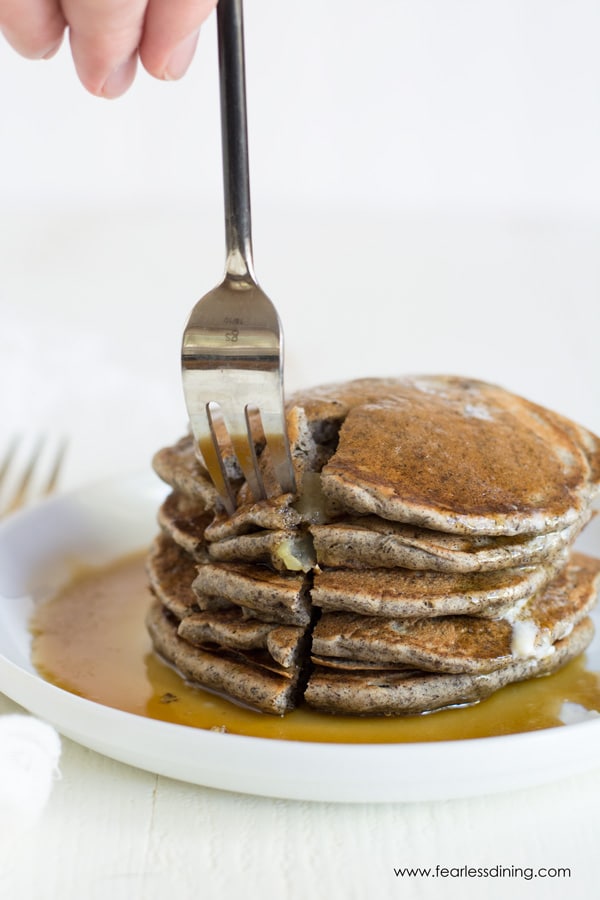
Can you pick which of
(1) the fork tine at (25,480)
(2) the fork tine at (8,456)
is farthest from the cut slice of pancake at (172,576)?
(2) the fork tine at (8,456)

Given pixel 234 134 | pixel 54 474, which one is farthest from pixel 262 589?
pixel 54 474

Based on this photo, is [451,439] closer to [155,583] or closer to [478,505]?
[478,505]

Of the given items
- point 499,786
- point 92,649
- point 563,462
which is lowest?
point 92,649

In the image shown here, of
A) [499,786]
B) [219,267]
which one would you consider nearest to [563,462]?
[499,786]

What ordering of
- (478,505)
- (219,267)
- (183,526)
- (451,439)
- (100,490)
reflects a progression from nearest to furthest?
(478,505)
(451,439)
(183,526)
(100,490)
(219,267)

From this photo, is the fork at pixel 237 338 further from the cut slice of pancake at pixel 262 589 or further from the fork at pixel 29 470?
the fork at pixel 29 470

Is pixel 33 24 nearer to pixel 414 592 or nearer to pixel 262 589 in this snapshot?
pixel 262 589

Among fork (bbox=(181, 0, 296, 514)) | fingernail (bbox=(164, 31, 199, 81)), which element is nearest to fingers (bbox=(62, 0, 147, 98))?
fingernail (bbox=(164, 31, 199, 81))
